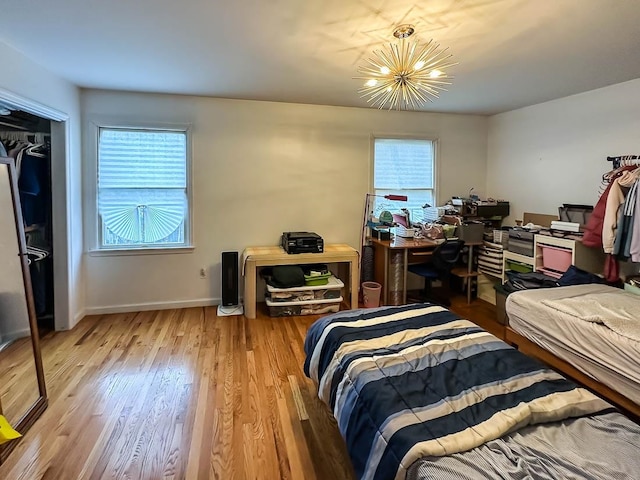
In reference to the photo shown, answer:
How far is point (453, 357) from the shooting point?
1.86 m

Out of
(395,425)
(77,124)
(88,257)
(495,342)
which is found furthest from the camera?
(88,257)

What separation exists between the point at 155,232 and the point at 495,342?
11.9ft

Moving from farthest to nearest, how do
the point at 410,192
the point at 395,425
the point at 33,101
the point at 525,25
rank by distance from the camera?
the point at 410,192
the point at 33,101
the point at 525,25
the point at 395,425

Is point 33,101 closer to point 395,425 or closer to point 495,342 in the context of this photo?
point 395,425

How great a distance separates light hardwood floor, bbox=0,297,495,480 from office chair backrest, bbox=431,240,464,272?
1721 mm

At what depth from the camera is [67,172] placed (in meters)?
3.48

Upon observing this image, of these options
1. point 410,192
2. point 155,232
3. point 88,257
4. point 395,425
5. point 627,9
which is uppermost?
point 627,9

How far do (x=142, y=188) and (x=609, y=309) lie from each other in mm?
4367

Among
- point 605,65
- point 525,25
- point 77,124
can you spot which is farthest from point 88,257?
point 605,65

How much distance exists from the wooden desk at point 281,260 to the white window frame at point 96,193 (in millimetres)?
842

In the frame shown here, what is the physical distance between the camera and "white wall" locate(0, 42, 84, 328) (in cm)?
288

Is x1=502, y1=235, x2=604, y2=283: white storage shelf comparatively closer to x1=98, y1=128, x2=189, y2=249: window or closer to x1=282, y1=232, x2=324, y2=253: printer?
x1=282, y1=232, x2=324, y2=253: printer

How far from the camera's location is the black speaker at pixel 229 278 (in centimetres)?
415

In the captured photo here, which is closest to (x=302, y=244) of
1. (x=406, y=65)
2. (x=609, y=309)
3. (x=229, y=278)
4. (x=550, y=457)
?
(x=229, y=278)
